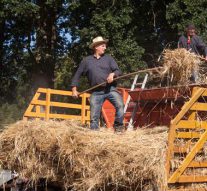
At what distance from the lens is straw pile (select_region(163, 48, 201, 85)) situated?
6316mm

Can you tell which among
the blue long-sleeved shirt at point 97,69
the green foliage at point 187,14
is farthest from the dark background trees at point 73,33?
the blue long-sleeved shirt at point 97,69

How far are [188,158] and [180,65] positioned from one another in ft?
4.29

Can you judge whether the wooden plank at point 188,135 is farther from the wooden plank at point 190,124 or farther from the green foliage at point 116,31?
the green foliage at point 116,31

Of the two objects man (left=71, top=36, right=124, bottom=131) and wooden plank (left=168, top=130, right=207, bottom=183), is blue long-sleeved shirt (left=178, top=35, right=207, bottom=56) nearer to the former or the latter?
man (left=71, top=36, right=124, bottom=131)

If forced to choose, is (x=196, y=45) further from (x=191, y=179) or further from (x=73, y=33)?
(x=73, y=33)

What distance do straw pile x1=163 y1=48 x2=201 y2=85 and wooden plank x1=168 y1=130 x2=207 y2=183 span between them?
0.91 m

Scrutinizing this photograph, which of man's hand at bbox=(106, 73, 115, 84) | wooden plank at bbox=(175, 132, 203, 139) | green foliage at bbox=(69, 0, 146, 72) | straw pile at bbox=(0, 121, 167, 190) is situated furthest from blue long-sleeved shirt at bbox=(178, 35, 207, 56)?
green foliage at bbox=(69, 0, 146, 72)

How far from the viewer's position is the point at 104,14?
1695cm

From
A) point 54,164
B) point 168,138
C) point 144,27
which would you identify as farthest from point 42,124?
point 144,27

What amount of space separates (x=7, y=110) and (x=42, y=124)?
15.5 meters

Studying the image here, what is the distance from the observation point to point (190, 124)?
5688 millimetres

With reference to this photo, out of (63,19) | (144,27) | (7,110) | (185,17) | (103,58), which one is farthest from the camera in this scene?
(7,110)

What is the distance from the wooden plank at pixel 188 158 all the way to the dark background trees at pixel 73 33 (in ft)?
31.1

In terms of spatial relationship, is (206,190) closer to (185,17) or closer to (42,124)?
(42,124)
